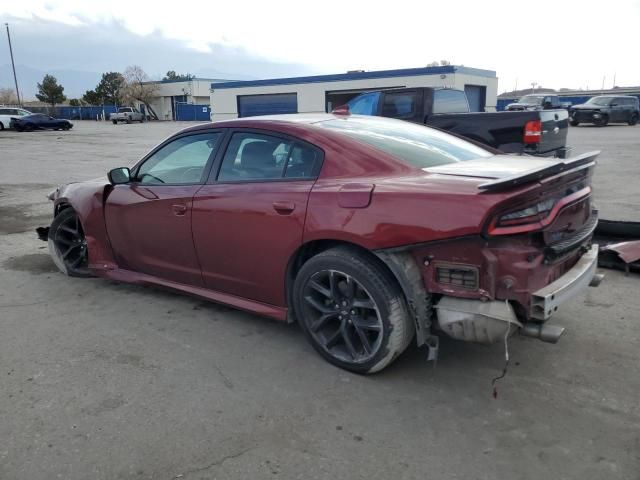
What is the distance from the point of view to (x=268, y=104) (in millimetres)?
32625

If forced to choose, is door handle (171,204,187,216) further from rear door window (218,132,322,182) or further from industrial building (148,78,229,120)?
industrial building (148,78,229,120)

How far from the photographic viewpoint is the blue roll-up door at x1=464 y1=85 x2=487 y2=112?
21.9 meters

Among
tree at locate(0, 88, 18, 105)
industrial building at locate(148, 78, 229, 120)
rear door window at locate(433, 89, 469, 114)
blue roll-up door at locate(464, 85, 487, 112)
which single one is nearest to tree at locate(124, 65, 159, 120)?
industrial building at locate(148, 78, 229, 120)

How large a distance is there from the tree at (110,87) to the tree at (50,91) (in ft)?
15.6

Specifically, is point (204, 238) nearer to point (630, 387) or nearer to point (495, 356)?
point (495, 356)

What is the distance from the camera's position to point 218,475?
2.42 metres

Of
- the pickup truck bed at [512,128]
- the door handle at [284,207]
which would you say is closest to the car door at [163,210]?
the door handle at [284,207]

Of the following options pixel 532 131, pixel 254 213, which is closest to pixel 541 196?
pixel 254 213

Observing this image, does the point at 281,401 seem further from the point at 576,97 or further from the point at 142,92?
the point at 142,92

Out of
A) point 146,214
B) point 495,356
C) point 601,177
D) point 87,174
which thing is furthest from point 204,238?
point 87,174

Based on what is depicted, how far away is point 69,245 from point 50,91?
7544 centimetres

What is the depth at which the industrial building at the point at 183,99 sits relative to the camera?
2368 inches

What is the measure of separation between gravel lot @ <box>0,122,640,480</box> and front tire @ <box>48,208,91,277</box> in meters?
0.67

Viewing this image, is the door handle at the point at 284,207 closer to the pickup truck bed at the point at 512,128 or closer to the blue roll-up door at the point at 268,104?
the pickup truck bed at the point at 512,128
